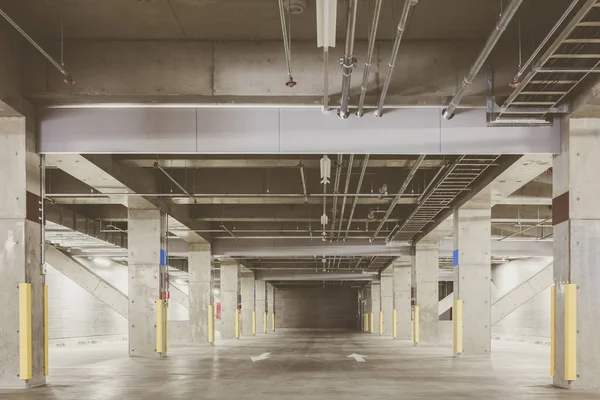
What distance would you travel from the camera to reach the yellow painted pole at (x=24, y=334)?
1218 cm

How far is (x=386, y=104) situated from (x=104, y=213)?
16.5 metres

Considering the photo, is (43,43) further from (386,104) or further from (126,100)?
(386,104)

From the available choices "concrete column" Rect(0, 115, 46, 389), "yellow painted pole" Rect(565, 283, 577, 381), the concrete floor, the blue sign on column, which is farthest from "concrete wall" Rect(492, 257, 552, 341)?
"concrete column" Rect(0, 115, 46, 389)

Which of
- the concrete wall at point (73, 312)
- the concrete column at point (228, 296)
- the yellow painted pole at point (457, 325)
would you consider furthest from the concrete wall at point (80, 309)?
the yellow painted pole at point (457, 325)

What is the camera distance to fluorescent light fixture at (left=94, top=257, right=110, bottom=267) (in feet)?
127

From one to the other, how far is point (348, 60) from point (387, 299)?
130 feet

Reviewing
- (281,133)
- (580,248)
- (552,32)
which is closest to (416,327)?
(580,248)

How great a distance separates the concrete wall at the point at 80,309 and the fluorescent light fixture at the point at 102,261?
162mm

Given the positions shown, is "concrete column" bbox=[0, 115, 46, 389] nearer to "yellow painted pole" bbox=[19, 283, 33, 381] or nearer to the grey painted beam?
"yellow painted pole" bbox=[19, 283, 33, 381]

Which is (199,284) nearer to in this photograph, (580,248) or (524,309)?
(524,309)

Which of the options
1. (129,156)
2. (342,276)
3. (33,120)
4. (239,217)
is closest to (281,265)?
(342,276)

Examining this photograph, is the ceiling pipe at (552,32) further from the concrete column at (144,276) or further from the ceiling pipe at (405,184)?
the concrete column at (144,276)

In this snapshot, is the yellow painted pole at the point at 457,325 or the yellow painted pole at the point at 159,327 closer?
the yellow painted pole at the point at 457,325

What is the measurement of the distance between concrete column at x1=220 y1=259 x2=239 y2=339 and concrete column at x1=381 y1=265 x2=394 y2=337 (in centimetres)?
1051
